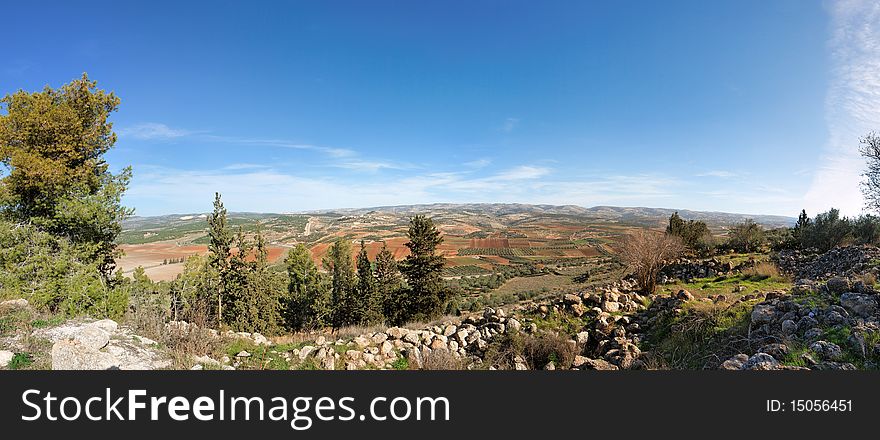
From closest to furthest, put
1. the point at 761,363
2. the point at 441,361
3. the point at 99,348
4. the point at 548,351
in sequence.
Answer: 1. the point at 761,363
2. the point at 99,348
3. the point at 441,361
4. the point at 548,351

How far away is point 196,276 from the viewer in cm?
1705

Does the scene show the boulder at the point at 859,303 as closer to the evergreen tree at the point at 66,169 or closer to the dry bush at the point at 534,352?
the dry bush at the point at 534,352

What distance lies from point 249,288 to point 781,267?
28.0m

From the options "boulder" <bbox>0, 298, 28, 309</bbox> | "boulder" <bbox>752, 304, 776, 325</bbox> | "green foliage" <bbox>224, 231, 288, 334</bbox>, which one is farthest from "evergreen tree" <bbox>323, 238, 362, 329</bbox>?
"boulder" <bbox>752, 304, 776, 325</bbox>

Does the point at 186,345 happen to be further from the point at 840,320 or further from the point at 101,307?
the point at 840,320

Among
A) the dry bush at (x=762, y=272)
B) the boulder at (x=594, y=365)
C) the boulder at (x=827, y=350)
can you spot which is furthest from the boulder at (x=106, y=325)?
the dry bush at (x=762, y=272)

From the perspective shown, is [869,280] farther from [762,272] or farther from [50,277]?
[50,277]

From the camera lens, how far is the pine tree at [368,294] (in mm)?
24516

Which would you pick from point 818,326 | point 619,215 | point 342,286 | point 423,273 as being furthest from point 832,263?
point 619,215

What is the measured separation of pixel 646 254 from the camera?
44.4 feet

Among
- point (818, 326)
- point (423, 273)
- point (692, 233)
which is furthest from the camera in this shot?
point (692, 233)

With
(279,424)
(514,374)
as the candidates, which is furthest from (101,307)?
(514,374)

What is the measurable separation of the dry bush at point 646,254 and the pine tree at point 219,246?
23.7 m

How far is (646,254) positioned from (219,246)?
24.9m
